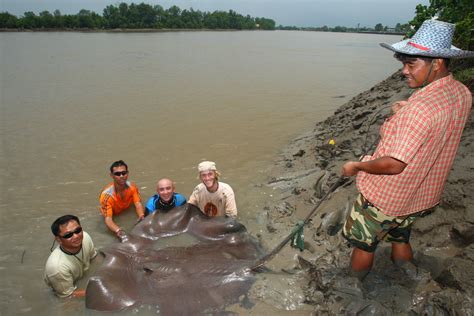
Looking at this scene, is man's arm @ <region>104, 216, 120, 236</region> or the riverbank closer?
the riverbank

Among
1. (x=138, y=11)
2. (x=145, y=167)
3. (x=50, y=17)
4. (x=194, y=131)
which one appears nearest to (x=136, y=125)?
Result: (x=194, y=131)

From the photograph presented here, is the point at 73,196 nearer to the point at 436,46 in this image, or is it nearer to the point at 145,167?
the point at 145,167

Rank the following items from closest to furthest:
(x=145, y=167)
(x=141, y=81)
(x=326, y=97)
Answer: (x=145, y=167) < (x=326, y=97) < (x=141, y=81)

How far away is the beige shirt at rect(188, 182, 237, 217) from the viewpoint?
4770mm

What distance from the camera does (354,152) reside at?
6.20 meters

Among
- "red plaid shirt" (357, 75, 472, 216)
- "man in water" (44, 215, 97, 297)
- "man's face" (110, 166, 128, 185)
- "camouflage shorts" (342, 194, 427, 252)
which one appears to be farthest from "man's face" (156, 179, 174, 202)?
"red plaid shirt" (357, 75, 472, 216)

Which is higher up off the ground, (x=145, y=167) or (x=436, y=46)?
(x=436, y=46)

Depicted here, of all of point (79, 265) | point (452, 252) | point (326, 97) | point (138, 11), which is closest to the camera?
point (452, 252)

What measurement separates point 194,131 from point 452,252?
7.66 m

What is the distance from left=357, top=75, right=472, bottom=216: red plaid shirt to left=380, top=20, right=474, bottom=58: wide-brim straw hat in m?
0.16

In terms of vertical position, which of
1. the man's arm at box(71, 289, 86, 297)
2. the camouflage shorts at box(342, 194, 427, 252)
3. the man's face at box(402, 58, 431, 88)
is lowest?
the man's arm at box(71, 289, 86, 297)

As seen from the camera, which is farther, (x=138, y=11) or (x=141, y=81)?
(x=138, y=11)

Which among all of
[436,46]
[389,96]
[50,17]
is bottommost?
[389,96]

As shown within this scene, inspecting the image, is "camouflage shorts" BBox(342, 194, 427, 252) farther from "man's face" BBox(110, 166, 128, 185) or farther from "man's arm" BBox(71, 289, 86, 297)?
"man's face" BBox(110, 166, 128, 185)
